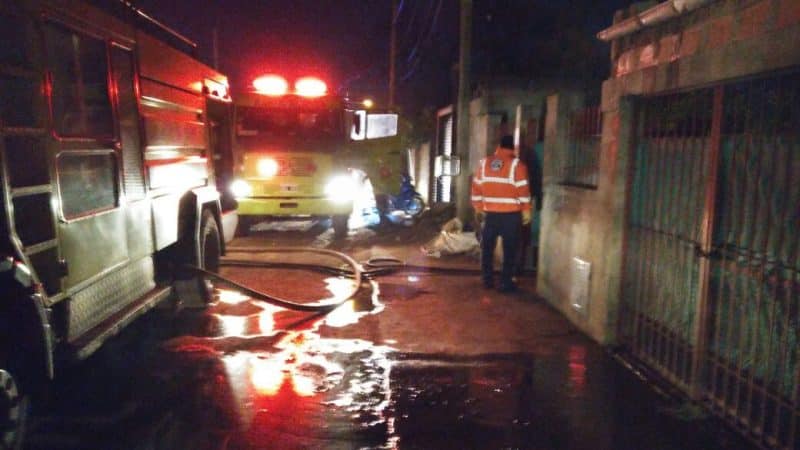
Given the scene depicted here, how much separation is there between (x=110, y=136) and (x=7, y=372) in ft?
6.64

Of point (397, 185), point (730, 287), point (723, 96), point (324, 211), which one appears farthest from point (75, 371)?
point (397, 185)

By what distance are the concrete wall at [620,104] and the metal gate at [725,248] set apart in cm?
17

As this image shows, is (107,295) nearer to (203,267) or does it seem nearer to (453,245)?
(203,267)

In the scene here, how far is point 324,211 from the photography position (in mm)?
11734

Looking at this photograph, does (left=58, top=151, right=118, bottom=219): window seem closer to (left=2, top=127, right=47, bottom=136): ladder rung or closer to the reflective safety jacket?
(left=2, top=127, right=47, bottom=136): ladder rung

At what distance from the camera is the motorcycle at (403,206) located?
1364 cm

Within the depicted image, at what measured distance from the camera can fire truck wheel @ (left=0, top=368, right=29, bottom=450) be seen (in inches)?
→ 126

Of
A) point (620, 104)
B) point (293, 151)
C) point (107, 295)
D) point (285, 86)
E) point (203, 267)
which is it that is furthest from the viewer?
point (293, 151)

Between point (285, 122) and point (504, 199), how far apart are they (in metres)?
5.76

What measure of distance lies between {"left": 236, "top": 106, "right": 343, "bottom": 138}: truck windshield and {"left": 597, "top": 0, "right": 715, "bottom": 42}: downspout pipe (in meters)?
6.85

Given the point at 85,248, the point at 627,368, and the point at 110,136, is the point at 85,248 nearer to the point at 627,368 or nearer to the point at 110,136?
the point at 110,136

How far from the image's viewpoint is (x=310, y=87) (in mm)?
11195

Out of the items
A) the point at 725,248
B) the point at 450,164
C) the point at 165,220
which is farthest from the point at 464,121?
the point at 725,248

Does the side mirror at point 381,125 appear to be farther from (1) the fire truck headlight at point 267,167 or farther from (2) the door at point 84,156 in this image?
(2) the door at point 84,156
